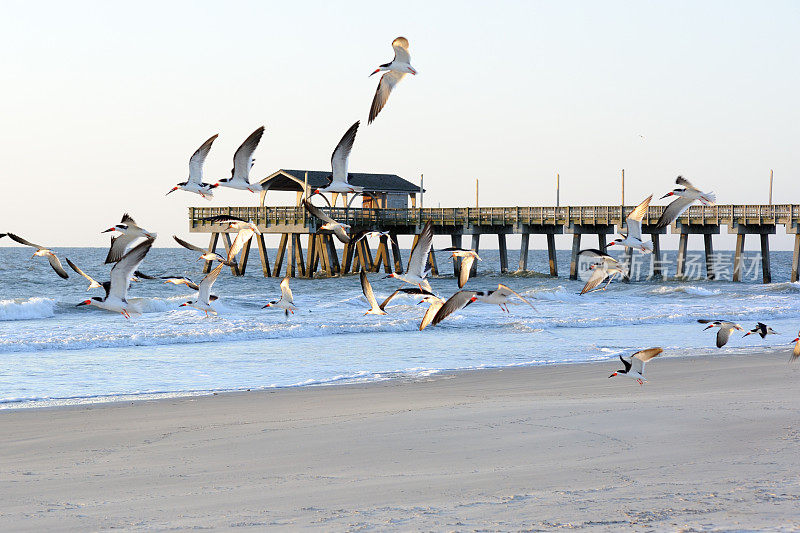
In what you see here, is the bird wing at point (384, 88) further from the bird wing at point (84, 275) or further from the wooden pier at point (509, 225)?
the wooden pier at point (509, 225)

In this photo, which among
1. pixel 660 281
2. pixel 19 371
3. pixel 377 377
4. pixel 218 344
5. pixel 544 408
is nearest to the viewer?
pixel 544 408

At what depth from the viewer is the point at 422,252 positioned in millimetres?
13383

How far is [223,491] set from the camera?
25.7ft

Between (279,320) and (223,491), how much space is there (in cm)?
2297

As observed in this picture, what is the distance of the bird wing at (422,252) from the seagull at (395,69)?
186cm

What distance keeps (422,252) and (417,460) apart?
481 centimetres

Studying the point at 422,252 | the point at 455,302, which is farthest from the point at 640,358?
the point at 422,252

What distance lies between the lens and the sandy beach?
273 inches

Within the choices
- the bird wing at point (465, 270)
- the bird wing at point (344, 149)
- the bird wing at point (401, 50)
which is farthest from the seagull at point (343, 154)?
the bird wing at point (465, 270)

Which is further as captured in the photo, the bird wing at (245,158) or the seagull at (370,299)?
the seagull at (370,299)

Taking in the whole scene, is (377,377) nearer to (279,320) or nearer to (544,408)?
(544,408)

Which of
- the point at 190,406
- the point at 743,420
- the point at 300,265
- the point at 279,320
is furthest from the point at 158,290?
the point at 743,420

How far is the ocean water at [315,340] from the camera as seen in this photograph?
1634 cm

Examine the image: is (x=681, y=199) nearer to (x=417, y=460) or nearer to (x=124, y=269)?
(x=417, y=460)
